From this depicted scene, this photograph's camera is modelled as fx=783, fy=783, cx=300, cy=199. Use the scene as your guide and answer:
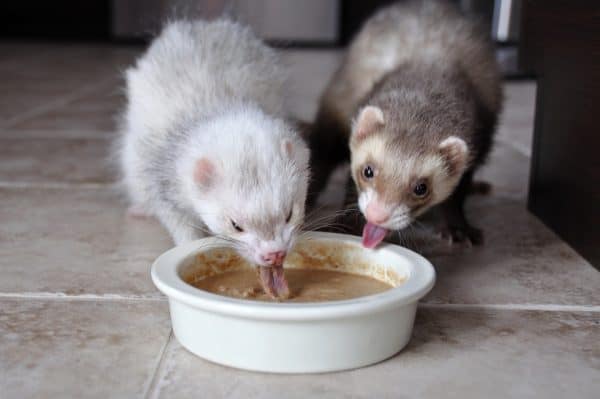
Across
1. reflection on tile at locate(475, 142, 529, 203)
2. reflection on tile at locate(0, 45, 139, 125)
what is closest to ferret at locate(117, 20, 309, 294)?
reflection on tile at locate(475, 142, 529, 203)

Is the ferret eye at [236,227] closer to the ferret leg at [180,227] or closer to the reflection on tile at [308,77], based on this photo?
the ferret leg at [180,227]

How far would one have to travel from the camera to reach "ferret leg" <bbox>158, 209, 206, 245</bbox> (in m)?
1.66

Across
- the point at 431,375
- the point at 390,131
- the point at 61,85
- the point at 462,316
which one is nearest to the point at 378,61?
the point at 390,131

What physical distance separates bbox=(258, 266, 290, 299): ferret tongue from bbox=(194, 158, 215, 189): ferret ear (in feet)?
0.70

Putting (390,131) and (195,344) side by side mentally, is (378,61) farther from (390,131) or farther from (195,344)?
(195,344)

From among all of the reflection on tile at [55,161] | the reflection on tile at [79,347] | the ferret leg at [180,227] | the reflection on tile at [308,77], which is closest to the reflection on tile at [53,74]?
the reflection on tile at [55,161]

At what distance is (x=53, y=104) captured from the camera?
3670 millimetres

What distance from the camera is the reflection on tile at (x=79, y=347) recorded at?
109cm

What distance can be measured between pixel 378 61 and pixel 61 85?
102 inches

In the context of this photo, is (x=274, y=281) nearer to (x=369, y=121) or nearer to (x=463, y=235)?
(x=369, y=121)

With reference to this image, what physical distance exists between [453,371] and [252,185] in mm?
473

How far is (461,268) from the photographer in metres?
1.67

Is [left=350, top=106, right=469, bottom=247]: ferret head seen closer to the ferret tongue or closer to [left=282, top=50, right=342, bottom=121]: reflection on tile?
the ferret tongue

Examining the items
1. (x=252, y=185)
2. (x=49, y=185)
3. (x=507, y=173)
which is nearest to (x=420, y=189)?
(x=252, y=185)
